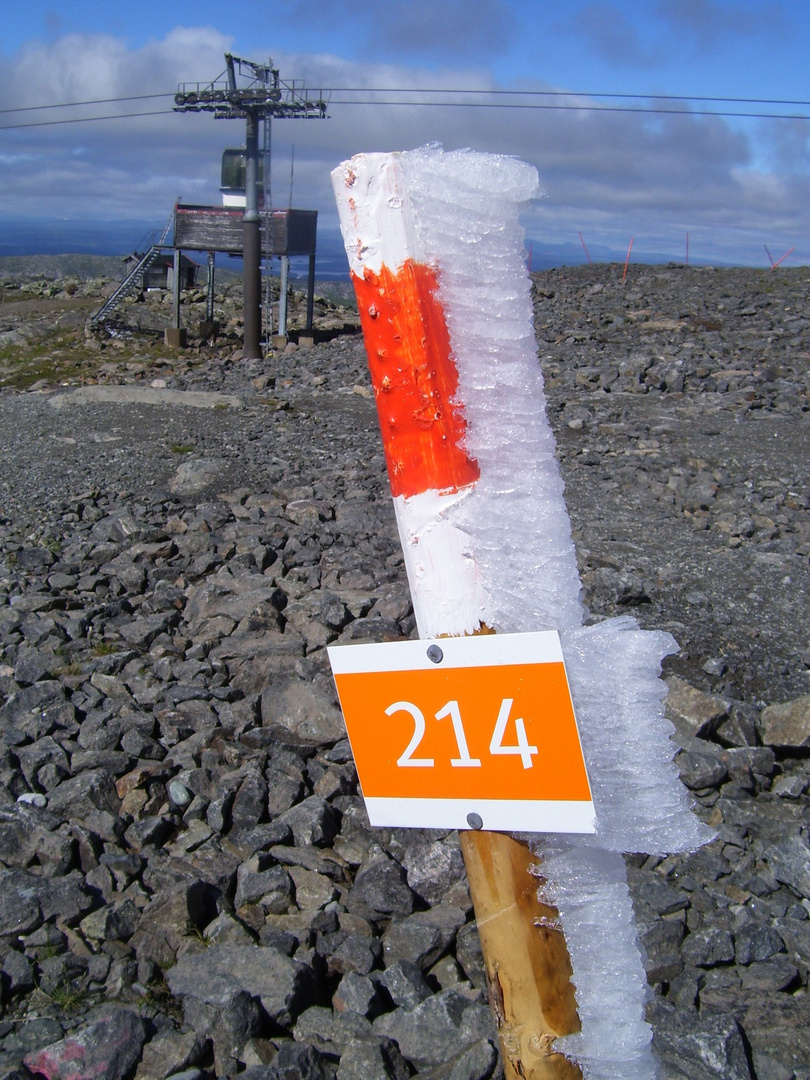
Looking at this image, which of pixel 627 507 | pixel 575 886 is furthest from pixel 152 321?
pixel 575 886

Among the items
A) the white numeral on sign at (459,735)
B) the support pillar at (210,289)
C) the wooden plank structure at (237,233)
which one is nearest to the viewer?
the white numeral on sign at (459,735)

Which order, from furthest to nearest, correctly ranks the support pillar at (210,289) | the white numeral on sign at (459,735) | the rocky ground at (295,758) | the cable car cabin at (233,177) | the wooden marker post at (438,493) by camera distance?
1. the support pillar at (210,289)
2. the cable car cabin at (233,177)
3. the rocky ground at (295,758)
4. the white numeral on sign at (459,735)
5. the wooden marker post at (438,493)

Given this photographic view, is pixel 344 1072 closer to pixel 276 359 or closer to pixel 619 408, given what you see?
pixel 619 408

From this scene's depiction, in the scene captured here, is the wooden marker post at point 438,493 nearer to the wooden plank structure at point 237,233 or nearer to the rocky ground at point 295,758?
the rocky ground at point 295,758

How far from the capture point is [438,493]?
1.61m

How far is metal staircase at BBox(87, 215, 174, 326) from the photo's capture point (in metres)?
24.9

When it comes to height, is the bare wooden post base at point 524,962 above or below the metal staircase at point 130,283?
below

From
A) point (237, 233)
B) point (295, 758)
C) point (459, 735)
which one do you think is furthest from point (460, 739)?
point (237, 233)

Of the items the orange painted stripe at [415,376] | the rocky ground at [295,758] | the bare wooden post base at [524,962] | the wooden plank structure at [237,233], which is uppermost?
the wooden plank structure at [237,233]

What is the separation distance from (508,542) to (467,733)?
0.37 m

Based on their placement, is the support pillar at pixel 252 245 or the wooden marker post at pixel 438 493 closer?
the wooden marker post at pixel 438 493

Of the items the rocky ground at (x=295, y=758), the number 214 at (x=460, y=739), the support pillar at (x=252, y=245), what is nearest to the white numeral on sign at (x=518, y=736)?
the number 214 at (x=460, y=739)

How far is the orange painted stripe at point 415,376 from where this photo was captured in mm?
1552

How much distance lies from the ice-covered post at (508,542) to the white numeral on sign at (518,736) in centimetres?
10
